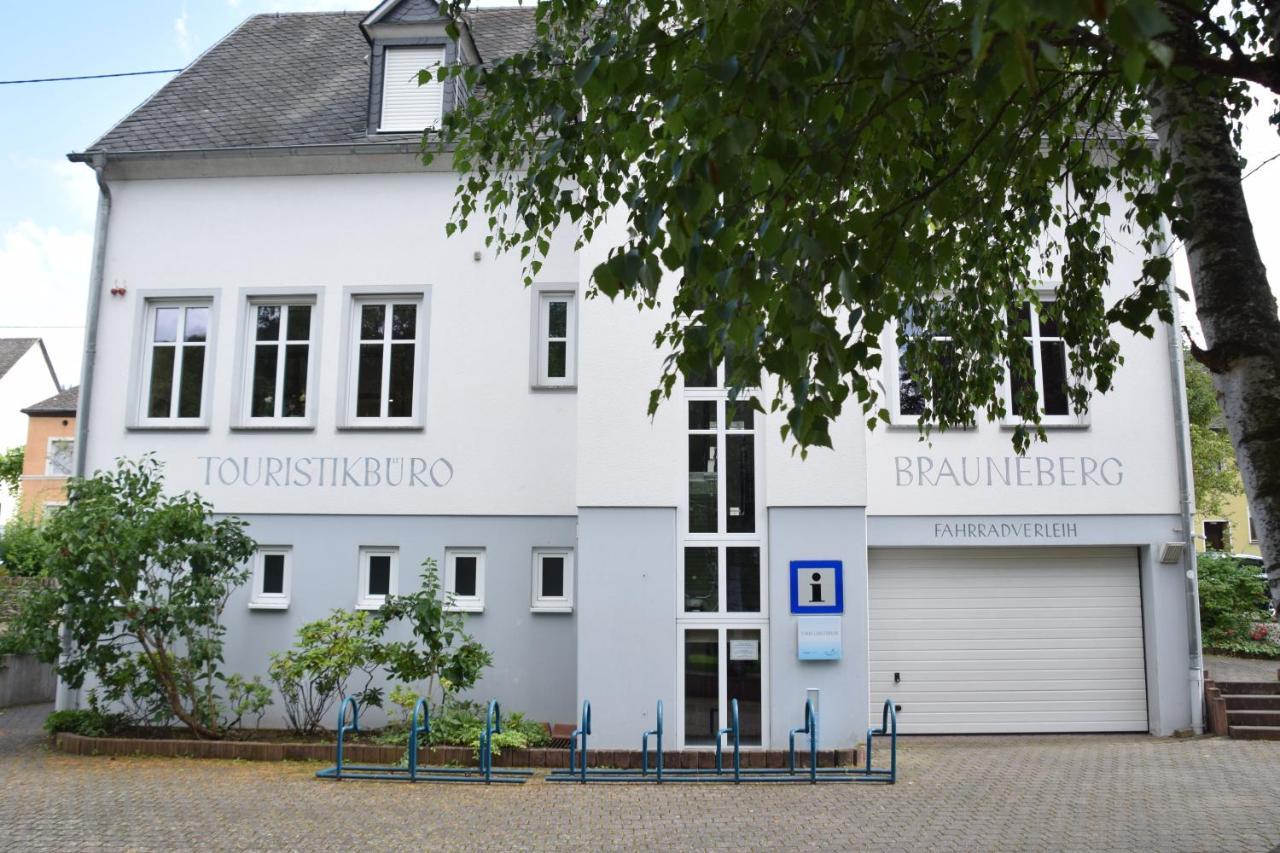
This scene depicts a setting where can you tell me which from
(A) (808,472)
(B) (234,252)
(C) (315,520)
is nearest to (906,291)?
(A) (808,472)

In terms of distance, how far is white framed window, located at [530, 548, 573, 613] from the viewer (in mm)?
13211

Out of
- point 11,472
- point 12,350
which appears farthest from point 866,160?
point 12,350

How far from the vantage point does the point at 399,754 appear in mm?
10734

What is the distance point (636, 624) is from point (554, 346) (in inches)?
158

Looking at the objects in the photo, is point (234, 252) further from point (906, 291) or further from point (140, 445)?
point (906, 291)

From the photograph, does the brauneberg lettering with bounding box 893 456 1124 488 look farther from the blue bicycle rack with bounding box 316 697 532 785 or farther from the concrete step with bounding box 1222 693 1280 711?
the blue bicycle rack with bounding box 316 697 532 785

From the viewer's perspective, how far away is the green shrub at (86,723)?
12191 mm

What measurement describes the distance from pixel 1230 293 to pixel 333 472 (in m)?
11.0


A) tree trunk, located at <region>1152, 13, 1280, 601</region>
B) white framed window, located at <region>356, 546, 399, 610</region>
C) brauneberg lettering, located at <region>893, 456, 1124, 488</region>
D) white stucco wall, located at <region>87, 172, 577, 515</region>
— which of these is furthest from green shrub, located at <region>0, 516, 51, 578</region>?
tree trunk, located at <region>1152, 13, 1280, 601</region>

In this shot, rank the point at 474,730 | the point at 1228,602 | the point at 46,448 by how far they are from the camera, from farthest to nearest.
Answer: the point at 46,448
the point at 1228,602
the point at 474,730

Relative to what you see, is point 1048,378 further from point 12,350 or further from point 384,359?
A: point 12,350

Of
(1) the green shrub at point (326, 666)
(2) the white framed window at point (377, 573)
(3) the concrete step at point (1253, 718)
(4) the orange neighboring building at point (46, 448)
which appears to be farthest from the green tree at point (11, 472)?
(3) the concrete step at point (1253, 718)

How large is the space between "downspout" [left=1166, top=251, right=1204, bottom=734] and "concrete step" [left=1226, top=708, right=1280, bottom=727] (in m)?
0.35

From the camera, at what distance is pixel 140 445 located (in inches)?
547
